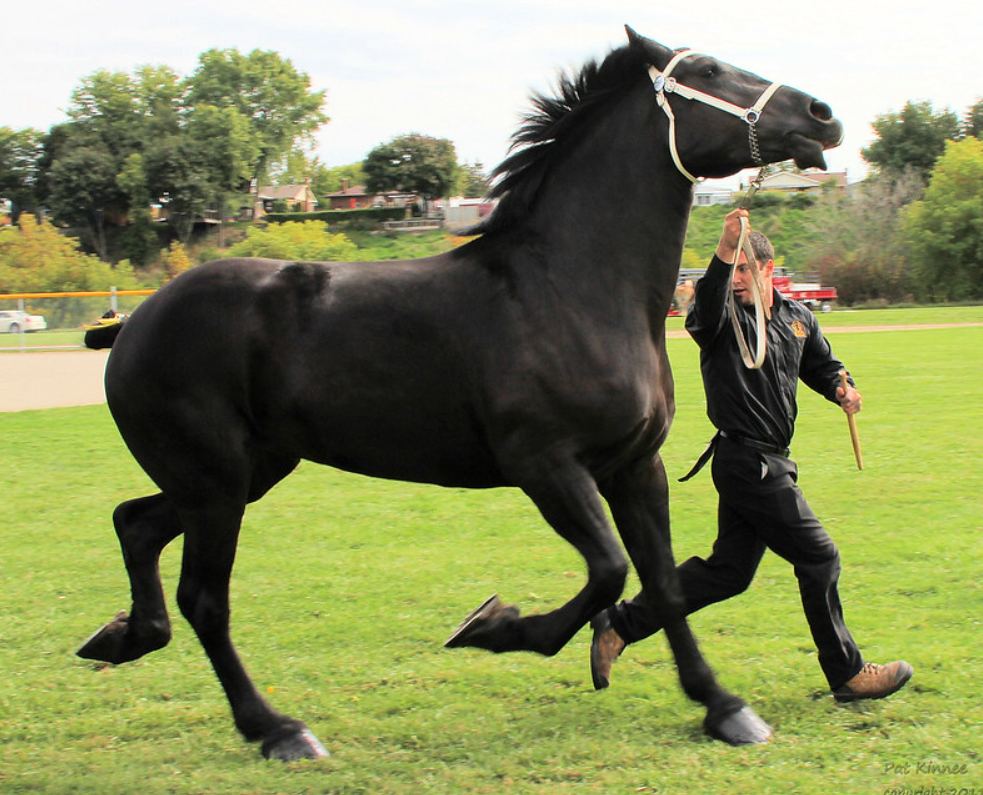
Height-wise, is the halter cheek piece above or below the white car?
above

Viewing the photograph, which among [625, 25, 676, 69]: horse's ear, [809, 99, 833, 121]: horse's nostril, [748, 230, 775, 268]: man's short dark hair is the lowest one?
[748, 230, 775, 268]: man's short dark hair

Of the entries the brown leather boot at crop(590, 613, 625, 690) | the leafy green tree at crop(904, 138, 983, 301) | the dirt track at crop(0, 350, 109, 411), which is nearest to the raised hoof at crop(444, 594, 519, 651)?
the brown leather boot at crop(590, 613, 625, 690)

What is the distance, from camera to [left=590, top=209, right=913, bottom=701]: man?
3898mm

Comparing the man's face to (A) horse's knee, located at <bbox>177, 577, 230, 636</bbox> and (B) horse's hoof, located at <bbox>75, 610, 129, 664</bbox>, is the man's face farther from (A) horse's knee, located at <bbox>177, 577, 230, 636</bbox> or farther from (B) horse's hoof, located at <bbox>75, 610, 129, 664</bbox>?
(B) horse's hoof, located at <bbox>75, 610, 129, 664</bbox>

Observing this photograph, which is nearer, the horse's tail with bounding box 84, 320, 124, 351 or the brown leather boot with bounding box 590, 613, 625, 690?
the brown leather boot with bounding box 590, 613, 625, 690

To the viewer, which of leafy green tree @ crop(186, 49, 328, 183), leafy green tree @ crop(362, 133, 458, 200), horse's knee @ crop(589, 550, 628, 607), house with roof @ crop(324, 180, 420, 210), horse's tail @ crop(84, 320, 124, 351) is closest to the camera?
horse's knee @ crop(589, 550, 628, 607)

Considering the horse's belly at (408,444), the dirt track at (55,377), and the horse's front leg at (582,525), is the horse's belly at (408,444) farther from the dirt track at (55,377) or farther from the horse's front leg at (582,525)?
the dirt track at (55,377)

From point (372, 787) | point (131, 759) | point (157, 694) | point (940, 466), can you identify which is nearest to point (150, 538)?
point (157, 694)

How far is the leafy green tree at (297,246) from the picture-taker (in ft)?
137

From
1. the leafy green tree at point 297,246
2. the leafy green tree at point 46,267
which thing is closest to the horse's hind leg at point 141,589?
the leafy green tree at point 297,246

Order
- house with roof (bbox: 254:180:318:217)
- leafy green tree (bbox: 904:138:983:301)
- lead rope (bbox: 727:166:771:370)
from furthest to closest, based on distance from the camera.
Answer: house with roof (bbox: 254:180:318:217)
leafy green tree (bbox: 904:138:983:301)
lead rope (bbox: 727:166:771:370)

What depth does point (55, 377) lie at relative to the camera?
2189cm

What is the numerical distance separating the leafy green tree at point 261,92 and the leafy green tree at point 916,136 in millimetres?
50045

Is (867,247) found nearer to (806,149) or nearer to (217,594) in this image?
(806,149)
